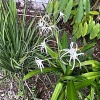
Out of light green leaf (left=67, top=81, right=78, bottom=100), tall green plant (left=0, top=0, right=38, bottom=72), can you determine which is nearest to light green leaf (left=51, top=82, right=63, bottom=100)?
light green leaf (left=67, top=81, right=78, bottom=100)

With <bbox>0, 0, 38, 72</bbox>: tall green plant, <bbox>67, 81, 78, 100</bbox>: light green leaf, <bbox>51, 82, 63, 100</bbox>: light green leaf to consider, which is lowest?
<bbox>51, 82, 63, 100</bbox>: light green leaf

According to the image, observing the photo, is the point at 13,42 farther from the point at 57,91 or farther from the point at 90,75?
the point at 90,75

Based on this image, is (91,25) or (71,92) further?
(91,25)

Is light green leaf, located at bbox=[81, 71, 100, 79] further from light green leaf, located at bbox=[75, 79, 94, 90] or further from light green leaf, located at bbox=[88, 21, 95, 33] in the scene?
light green leaf, located at bbox=[88, 21, 95, 33]

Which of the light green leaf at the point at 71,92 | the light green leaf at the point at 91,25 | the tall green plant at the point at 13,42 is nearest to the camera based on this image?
the light green leaf at the point at 71,92

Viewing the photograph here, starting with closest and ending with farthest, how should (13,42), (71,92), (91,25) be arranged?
1. (71,92)
2. (13,42)
3. (91,25)

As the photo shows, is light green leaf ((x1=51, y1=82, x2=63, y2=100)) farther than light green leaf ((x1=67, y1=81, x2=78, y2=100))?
Yes

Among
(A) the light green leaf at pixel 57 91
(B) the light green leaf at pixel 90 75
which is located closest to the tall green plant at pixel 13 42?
(A) the light green leaf at pixel 57 91

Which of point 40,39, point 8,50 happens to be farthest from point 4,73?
point 40,39

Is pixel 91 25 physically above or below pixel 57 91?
above

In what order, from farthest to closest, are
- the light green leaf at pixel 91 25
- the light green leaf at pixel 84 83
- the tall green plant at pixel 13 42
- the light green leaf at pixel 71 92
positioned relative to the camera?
1. the light green leaf at pixel 91 25
2. the tall green plant at pixel 13 42
3. the light green leaf at pixel 84 83
4. the light green leaf at pixel 71 92

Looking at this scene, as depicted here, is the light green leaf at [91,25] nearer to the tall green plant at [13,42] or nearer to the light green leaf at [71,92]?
the tall green plant at [13,42]

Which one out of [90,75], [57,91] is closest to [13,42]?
[57,91]
